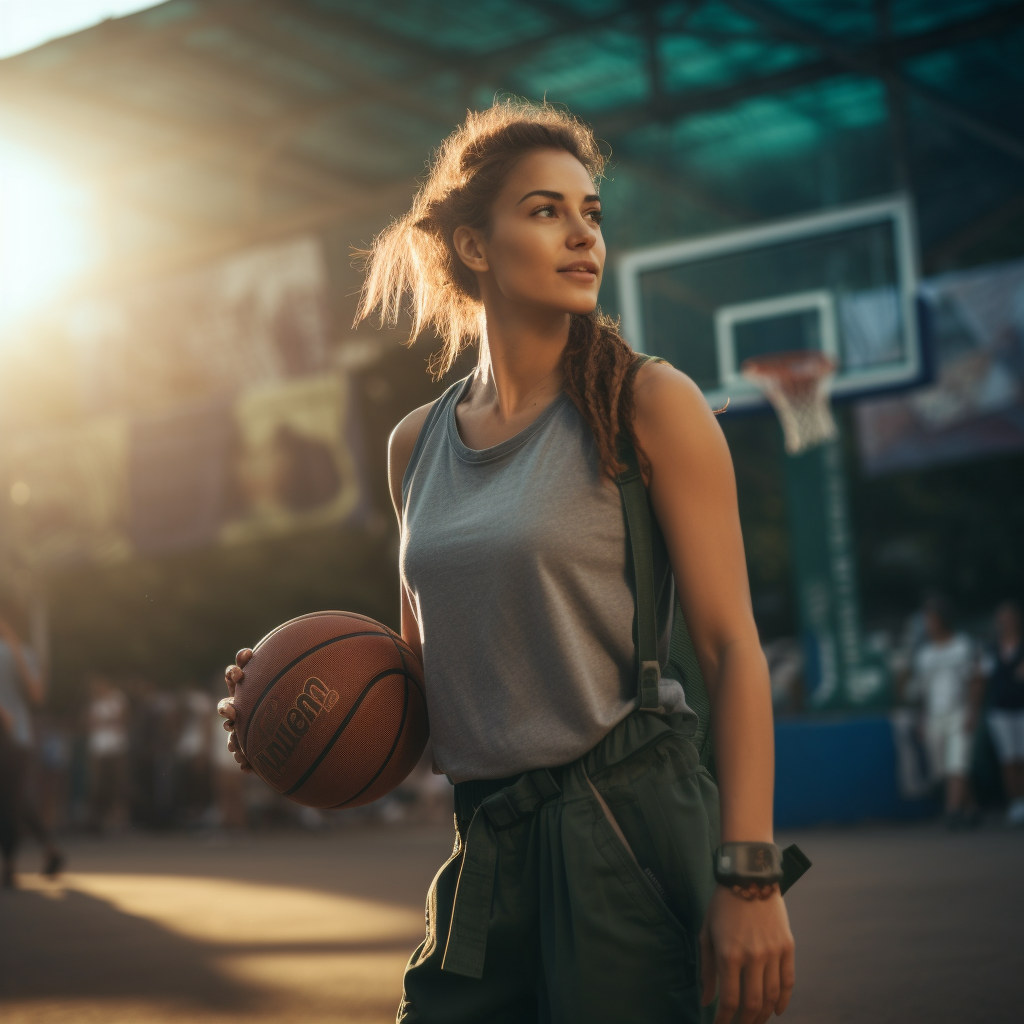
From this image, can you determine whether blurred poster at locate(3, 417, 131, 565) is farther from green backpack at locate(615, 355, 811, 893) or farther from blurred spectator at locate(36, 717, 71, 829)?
green backpack at locate(615, 355, 811, 893)

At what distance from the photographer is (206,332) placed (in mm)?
18578

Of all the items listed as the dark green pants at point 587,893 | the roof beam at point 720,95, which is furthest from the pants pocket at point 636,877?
the roof beam at point 720,95

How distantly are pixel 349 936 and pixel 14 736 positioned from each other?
3.50 m

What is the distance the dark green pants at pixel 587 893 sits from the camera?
1.90 metres

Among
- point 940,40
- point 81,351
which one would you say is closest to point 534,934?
point 940,40

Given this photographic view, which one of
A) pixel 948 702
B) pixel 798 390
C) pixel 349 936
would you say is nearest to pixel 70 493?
pixel 798 390

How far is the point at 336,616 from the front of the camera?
2643 millimetres

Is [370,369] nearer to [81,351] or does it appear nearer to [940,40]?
[81,351]

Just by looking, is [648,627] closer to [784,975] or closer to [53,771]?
[784,975]

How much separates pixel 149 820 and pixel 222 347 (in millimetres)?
6066

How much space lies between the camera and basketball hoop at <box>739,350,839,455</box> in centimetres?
1223

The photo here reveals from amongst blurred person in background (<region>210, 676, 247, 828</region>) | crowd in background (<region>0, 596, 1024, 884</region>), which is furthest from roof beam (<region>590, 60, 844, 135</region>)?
blurred person in background (<region>210, 676, 247, 828</region>)

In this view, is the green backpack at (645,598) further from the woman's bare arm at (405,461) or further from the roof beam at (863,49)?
the roof beam at (863,49)

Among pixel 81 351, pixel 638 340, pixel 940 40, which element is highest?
pixel 940 40
